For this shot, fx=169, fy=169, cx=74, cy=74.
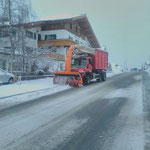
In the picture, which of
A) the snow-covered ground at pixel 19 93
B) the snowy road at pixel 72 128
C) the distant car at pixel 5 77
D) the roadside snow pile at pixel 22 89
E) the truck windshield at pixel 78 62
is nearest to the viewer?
the snowy road at pixel 72 128

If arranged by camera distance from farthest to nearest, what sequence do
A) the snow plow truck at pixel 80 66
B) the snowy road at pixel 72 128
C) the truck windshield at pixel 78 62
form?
the truck windshield at pixel 78 62 < the snow plow truck at pixel 80 66 < the snowy road at pixel 72 128

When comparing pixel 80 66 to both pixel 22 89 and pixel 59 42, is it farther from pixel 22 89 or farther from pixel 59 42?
pixel 59 42

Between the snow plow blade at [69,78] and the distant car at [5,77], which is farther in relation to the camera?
the snow plow blade at [69,78]

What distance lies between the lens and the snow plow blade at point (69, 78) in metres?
14.6

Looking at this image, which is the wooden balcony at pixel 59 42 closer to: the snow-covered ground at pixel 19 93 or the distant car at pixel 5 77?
the distant car at pixel 5 77

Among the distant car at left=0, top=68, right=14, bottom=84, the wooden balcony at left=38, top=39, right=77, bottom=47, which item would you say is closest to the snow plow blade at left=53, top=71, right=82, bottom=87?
the distant car at left=0, top=68, right=14, bottom=84

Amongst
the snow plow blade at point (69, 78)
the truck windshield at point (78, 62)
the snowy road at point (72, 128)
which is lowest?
the snowy road at point (72, 128)

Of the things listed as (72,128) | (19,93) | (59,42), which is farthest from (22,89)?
(59,42)

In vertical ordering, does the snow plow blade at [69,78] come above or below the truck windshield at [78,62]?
below

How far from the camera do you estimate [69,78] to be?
48.8 ft

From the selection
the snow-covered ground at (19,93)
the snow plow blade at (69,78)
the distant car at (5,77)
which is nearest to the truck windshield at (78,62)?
the snow plow blade at (69,78)

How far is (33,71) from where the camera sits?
70.3 feet

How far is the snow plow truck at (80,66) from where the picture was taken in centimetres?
1480

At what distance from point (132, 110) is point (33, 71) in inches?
656
